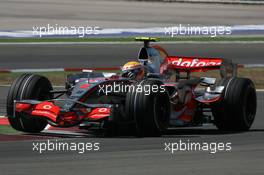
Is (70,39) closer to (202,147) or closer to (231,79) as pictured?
(231,79)

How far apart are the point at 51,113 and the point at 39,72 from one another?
39.7 ft

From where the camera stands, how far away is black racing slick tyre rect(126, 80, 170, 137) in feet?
51.3

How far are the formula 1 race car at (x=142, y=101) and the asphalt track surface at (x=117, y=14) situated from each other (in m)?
22.8

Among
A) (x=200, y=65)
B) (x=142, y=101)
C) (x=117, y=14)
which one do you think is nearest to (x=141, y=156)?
(x=142, y=101)

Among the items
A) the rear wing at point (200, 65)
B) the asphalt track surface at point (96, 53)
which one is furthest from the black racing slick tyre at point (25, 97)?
the asphalt track surface at point (96, 53)

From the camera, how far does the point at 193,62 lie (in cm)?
1828

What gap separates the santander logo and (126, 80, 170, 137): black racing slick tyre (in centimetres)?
216

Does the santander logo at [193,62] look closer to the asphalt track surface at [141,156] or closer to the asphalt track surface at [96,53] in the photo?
the asphalt track surface at [141,156]

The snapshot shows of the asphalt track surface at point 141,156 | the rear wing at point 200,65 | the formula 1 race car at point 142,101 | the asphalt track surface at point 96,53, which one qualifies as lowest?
the asphalt track surface at point 96,53

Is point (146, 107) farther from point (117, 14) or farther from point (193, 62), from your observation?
point (117, 14)

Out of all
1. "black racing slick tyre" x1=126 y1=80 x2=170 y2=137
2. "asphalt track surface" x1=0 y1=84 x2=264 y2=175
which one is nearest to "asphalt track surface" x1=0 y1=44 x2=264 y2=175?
"asphalt track surface" x1=0 y1=84 x2=264 y2=175

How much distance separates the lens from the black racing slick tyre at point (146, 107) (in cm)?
1562

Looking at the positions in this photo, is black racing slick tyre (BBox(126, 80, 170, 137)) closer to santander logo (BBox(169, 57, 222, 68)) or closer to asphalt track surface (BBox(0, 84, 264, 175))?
asphalt track surface (BBox(0, 84, 264, 175))

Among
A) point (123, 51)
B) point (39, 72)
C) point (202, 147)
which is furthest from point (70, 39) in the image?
point (202, 147)
